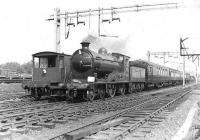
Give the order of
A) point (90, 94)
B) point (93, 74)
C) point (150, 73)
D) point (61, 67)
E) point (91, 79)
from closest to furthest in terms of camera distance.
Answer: point (91, 79) → point (90, 94) → point (93, 74) → point (61, 67) → point (150, 73)

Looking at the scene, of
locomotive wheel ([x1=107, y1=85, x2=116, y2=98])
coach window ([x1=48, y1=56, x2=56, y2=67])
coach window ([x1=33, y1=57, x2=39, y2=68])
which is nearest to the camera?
coach window ([x1=48, y1=56, x2=56, y2=67])

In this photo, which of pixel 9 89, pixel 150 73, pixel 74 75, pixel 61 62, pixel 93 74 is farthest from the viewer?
pixel 150 73

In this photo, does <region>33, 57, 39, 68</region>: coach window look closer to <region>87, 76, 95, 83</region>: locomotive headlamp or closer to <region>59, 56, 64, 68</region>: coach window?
<region>59, 56, 64, 68</region>: coach window

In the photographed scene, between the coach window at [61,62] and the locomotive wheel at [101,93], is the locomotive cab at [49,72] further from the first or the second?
the locomotive wheel at [101,93]

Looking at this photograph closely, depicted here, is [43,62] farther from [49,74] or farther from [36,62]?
[49,74]

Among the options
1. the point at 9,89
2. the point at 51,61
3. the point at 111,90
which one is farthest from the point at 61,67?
the point at 9,89

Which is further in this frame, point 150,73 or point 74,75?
point 150,73

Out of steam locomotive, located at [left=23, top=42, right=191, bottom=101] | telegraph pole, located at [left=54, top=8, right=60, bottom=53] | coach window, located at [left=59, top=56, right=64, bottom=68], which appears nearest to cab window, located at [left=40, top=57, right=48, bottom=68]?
steam locomotive, located at [left=23, top=42, right=191, bottom=101]

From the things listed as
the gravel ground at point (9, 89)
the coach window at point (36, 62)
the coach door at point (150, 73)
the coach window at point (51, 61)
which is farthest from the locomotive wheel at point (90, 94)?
the coach door at point (150, 73)

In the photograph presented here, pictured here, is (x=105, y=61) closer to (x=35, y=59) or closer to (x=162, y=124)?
(x=35, y=59)

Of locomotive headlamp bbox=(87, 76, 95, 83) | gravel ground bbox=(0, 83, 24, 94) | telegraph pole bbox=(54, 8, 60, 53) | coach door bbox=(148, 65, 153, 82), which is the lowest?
gravel ground bbox=(0, 83, 24, 94)

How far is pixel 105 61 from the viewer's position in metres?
17.3

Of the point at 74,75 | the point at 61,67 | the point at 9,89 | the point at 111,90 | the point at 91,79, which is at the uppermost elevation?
the point at 61,67

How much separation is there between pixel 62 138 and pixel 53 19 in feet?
54.6
